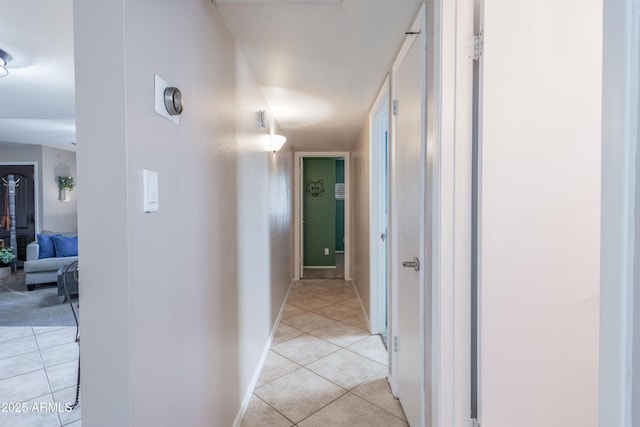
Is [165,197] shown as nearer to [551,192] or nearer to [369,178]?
[551,192]

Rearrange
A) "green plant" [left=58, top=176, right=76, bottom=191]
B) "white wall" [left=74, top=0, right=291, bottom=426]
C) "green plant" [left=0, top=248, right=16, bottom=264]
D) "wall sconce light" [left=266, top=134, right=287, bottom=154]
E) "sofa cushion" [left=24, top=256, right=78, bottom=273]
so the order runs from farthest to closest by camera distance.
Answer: "green plant" [left=58, top=176, right=76, bottom=191], "green plant" [left=0, top=248, right=16, bottom=264], "sofa cushion" [left=24, top=256, right=78, bottom=273], "wall sconce light" [left=266, top=134, right=287, bottom=154], "white wall" [left=74, top=0, right=291, bottom=426]

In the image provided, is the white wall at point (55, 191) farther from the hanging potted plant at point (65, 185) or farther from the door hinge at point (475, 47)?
the door hinge at point (475, 47)

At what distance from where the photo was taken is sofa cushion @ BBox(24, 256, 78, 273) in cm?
439

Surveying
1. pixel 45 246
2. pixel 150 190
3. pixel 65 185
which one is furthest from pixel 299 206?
pixel 65 185

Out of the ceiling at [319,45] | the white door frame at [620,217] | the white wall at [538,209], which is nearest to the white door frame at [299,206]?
the ceiling at [319,45]

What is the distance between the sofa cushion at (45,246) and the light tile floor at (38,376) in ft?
6.01

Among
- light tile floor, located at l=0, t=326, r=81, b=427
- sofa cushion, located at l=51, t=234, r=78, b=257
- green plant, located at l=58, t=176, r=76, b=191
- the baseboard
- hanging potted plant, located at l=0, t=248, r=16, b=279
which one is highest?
green plant, located at l=58, t=176, r=76, b=191

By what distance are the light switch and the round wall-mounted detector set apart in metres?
0.22

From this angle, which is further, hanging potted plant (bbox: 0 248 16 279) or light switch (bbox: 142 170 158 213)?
hanging potted plant (bbox: 0 248 16 279)

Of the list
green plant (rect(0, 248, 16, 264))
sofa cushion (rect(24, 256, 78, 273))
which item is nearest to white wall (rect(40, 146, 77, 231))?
green plant (rect(0, 248, 16, 264))

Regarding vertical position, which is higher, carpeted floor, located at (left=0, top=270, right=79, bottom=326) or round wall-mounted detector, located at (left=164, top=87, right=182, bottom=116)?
round wall-mounted detector, located at (left=164, top=87, right=182, bottom=116)

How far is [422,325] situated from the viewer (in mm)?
1455

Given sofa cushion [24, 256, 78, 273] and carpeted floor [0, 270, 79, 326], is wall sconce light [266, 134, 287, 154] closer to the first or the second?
carpeted floor [0, 270, 79, 326]

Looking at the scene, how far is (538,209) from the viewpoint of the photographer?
1112 mm
